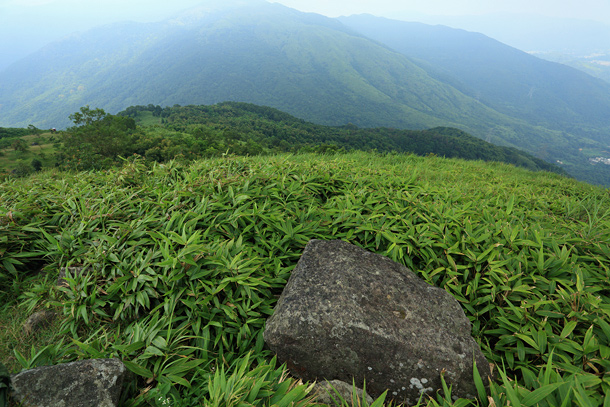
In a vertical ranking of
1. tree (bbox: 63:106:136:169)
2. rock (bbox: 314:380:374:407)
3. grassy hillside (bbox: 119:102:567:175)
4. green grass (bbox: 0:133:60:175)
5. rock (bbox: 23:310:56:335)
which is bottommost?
green grass (bbox: 0:133:60:175)

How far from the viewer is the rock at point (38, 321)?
2.39 m

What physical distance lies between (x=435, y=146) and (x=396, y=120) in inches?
4025

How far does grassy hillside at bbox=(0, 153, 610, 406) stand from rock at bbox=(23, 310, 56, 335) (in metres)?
0.07

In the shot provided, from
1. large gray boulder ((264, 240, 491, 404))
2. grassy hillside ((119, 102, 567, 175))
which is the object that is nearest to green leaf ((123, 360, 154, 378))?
large gray boulder ((264, 240, 491, 404))

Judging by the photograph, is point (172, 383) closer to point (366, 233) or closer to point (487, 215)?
point (366, 233)

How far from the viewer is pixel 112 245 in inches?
107

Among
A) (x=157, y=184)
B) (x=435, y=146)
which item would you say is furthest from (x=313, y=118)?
(x=157, y=184)

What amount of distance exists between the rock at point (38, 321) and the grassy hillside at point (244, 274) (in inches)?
2.9

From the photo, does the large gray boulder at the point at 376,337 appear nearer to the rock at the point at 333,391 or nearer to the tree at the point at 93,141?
the rock at the point at 333,391

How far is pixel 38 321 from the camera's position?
2.44m

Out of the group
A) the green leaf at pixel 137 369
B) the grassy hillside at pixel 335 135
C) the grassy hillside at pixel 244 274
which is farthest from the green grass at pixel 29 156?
the green leaf at pixel 137 369

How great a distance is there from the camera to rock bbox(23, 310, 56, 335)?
2.39m

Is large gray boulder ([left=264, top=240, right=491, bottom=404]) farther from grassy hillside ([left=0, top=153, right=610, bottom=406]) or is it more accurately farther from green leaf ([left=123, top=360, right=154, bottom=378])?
green leaf ([left=123, top=360, right=154, bottom=378])

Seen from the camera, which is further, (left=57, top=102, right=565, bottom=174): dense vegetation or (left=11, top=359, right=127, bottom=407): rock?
(left=57, top=102, right=565, bottom=174): dense vegetation
